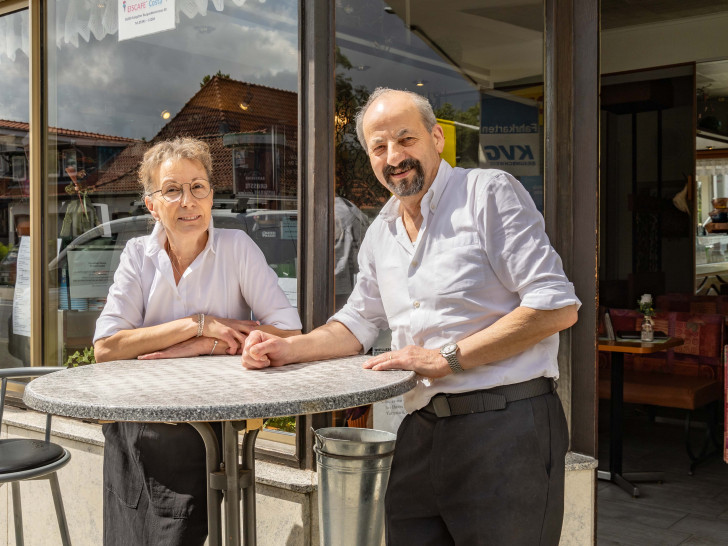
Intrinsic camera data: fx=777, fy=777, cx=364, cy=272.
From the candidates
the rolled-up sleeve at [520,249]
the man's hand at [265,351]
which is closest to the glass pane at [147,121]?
the man's hand at [265,351]

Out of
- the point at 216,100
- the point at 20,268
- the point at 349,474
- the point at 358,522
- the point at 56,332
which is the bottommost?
the point at 358,522

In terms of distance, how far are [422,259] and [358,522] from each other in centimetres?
107

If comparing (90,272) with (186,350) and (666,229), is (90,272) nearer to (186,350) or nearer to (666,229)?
(186,350)

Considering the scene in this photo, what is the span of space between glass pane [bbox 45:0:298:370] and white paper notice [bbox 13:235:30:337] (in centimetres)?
22

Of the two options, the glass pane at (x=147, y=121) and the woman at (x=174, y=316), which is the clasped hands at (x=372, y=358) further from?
the glass pane at (x=147, y=121)

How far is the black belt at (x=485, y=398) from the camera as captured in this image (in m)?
1.93

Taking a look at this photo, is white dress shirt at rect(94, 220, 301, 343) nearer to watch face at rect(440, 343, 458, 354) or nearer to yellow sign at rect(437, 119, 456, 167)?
watch face at rect(440, 343, 458, 354)

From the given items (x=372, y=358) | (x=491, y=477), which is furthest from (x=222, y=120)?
(x=491, y=477)

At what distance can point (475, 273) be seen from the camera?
1947mm

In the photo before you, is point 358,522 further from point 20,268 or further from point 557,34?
point 20,268

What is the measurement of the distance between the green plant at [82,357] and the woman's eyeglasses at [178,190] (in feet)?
6.23

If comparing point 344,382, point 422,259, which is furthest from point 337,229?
point 344,382

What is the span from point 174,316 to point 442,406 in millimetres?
959

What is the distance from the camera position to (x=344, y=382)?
5.88ft
